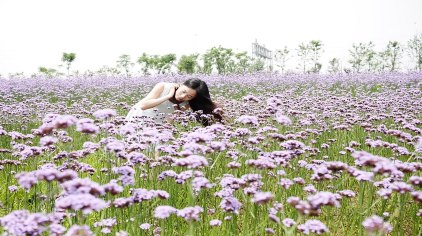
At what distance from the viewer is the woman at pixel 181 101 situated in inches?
320

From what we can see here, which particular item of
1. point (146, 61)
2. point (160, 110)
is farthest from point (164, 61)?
point (160, 110)

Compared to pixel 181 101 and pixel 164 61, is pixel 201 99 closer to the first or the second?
pixel 181 101

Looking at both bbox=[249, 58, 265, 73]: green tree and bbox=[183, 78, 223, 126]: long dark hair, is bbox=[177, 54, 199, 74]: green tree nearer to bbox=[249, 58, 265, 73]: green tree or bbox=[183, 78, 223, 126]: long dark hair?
bbox=[249, 58, 265, 73]: green tree

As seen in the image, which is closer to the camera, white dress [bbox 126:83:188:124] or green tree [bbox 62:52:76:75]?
white dress [bbox 126:83:188:124]

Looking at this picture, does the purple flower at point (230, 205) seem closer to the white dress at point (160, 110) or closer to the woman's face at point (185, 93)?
the woman's face at point (185, 93)

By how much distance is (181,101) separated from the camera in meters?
8.54

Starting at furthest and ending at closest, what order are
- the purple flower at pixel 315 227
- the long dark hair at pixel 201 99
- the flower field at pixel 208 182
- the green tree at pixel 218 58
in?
the green tree at pixel 218 58, the long dark hair at pixel 201 99, the purple flower at pixel 315 227, the flower field at pixel 208 182

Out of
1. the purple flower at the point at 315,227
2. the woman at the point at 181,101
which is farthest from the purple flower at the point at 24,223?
the woman at the point at 181,101

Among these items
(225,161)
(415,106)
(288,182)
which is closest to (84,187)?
(288,182)

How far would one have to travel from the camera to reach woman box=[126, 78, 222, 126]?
26.7 ft

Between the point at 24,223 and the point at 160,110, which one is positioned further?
the point at 160,110

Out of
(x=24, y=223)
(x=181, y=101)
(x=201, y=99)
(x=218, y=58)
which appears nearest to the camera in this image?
(x=24, y=223)

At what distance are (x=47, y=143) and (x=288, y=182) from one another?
190 centimetres

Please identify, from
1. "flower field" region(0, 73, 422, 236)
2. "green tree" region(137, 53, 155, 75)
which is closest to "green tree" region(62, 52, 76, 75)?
"green tree" region(137, 53, 155, 75)
